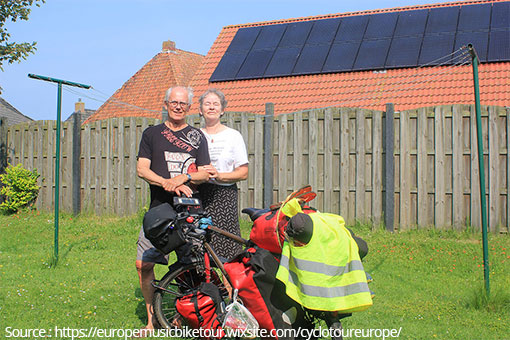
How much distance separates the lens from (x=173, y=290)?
4.29 metres

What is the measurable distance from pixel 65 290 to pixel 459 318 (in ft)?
12.9

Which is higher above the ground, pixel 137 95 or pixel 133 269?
pixel 137 95

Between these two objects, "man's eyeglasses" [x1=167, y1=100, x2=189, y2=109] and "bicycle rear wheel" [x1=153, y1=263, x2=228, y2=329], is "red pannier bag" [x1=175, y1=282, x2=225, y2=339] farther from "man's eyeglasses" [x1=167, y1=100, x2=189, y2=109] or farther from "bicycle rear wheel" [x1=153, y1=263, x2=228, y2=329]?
"man's eyeglasses" [x1=167, y1=100, x2=189, y2=109]

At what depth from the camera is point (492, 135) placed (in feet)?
27.3

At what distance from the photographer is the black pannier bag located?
3912mm

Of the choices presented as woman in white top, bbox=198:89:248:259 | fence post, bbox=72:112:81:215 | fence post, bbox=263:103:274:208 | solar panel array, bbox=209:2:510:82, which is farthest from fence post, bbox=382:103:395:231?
fence post, bbox=72:112:81:215

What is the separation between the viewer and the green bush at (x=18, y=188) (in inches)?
448

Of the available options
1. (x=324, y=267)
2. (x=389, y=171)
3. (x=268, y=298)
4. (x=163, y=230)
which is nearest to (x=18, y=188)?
(x=389, y=171)

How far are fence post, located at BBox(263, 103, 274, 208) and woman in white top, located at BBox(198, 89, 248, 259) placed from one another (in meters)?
4.87

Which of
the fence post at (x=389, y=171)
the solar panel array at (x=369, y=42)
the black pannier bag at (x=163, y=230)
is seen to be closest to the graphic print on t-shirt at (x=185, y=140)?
the black pannier bag at (x=163, y=230)

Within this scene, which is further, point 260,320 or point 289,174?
point 289,174

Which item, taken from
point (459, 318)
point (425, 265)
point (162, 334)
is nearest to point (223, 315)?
point (162, 334)

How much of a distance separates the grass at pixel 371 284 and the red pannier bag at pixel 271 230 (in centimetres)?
156

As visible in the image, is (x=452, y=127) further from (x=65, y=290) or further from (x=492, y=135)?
(x=65, y=290)
